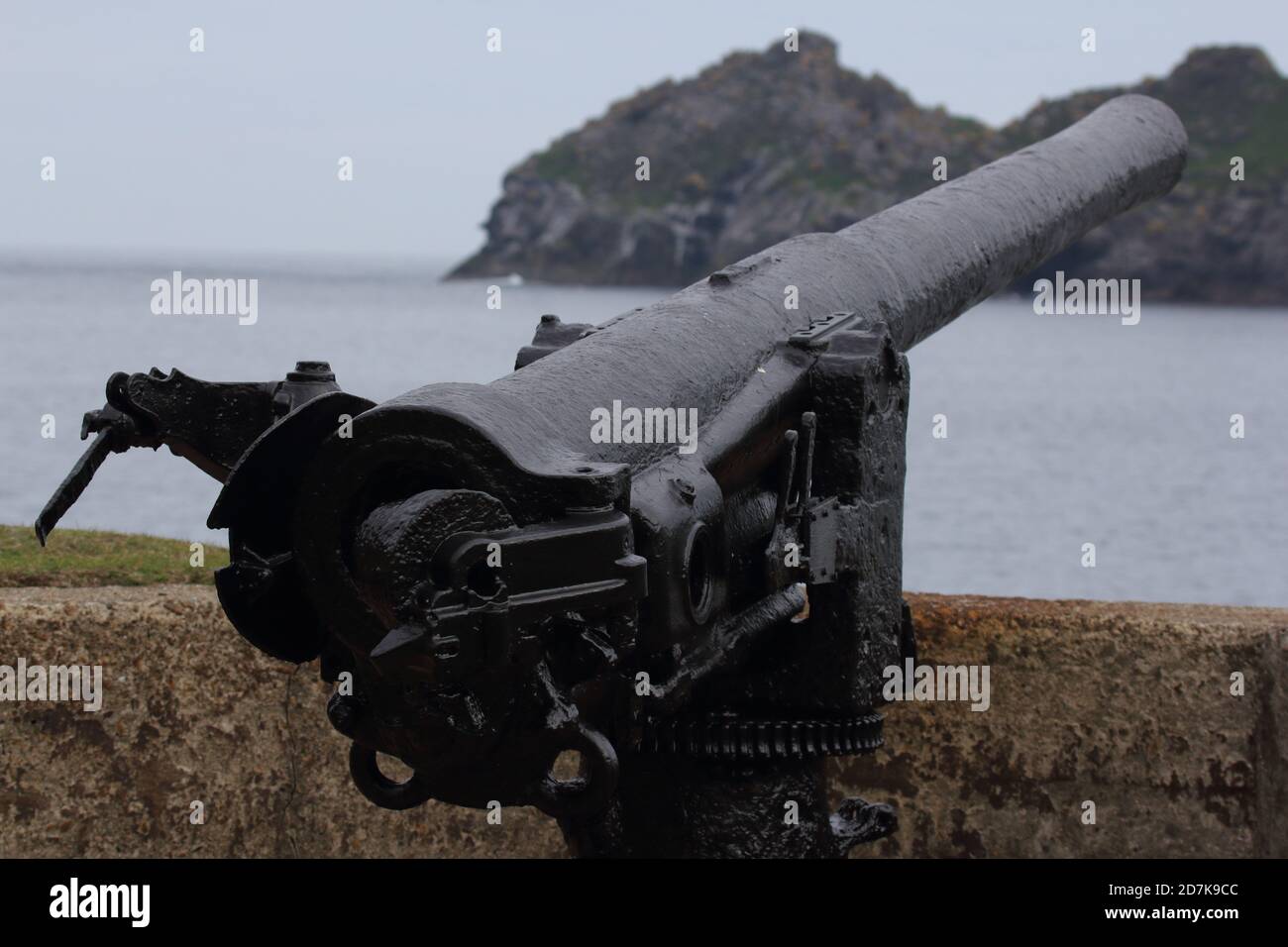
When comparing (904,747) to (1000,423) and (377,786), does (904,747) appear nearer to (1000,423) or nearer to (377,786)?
(377,786)

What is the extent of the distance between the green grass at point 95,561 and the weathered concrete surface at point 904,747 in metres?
0.45

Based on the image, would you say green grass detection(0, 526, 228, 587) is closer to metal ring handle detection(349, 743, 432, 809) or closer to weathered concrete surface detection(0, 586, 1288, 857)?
weathered concrete surface detection(0, 586, 1288, 857)

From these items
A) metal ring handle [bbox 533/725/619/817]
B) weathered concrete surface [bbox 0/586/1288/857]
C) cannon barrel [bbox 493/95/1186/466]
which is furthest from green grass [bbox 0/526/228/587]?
metal ring handle [bbox 533/725/619/817]

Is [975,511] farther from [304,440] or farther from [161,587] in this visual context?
[304,440]

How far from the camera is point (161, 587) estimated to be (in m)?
4.61

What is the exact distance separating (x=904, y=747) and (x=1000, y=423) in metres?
32.7

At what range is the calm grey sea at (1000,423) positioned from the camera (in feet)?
67.2

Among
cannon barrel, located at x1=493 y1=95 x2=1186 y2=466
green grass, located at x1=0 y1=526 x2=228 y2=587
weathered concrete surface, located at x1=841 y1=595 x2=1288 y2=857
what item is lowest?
weathered concrete surface, located at x1=841 y1=595 x2=1288 y2=857

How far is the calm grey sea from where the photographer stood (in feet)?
67.2

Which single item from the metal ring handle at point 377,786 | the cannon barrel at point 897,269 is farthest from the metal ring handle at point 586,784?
the cannon barrel at point 897,269

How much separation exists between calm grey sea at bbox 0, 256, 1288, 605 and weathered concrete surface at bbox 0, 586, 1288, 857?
7.42ft

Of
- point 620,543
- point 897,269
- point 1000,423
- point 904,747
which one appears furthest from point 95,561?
point 1000,423
